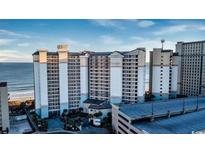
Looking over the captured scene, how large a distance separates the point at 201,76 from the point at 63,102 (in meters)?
4.40

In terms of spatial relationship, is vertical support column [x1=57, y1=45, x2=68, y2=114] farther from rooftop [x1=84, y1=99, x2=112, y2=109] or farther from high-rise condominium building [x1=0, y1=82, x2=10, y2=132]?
high-rise condominium building [x1=0, y1=82, x2=10, y2=132]

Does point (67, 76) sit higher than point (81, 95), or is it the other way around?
point (67, 76)

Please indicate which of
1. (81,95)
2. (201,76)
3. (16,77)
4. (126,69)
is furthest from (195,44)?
(16,77)

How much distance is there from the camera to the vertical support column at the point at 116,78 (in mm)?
5785

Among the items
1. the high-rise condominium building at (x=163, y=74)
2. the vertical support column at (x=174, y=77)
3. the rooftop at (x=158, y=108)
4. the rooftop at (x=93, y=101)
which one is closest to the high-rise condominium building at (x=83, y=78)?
the rooftop at (x=93, y=101)

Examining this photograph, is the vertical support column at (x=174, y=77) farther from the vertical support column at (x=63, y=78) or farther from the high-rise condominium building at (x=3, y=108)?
the high-rise condominium building at (x=3, y=108)

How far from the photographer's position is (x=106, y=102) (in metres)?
5.89

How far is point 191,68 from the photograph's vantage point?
7008 millimetres

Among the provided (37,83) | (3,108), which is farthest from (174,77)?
(3,108)

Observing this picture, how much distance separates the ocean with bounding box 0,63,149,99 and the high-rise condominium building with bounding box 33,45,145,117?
32.2 inches

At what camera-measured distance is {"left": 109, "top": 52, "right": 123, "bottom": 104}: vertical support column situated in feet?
19.0

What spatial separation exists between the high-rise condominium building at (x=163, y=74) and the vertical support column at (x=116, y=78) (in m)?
1.08

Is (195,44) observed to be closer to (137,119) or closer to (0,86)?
(137,119)

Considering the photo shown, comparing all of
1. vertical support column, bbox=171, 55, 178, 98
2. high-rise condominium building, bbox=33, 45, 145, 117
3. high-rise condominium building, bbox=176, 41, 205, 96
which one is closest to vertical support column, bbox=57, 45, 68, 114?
high-rise condominium building, bbox=33, 45, 145, 117
